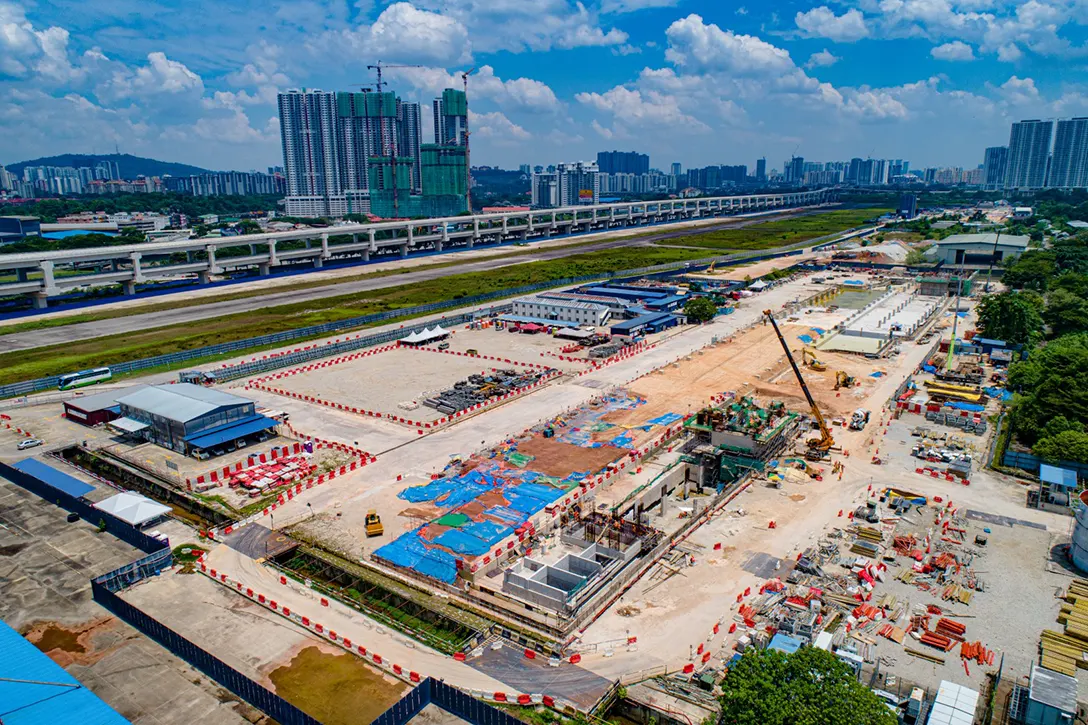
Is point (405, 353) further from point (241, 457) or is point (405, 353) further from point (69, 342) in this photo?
point (69, 342)

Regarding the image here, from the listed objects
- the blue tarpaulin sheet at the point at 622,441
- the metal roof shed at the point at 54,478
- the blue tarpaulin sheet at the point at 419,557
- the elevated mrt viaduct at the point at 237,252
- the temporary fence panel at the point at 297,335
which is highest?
the elevated mrt viaduct at the point at 237,252

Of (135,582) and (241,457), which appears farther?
(241,457)

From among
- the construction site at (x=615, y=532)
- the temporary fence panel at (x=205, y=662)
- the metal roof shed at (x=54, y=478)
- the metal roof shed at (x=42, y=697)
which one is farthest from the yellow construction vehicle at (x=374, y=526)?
the metal roof shed at (x=54, y=478)

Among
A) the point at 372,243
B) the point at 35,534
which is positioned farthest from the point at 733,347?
the point at 372,243

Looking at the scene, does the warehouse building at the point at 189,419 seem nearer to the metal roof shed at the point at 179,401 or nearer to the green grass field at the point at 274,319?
the metal roof shed at the point at 179,401

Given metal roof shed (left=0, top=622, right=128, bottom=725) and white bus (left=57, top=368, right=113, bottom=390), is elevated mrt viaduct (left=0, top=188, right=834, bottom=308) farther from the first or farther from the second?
metal roof shed (left=0, top=622, right=128, bottom=725)

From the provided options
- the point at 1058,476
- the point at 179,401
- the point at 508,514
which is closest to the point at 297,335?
the point at 179,401
